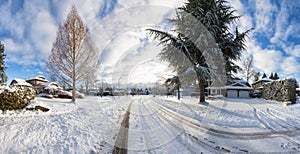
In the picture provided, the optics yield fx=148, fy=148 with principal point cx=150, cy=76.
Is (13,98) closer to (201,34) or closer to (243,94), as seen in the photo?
(201,34)

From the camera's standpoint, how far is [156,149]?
3855mm

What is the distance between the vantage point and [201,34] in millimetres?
10453

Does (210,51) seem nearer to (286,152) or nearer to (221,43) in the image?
(221,43)

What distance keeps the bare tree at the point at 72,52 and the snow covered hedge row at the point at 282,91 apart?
20013mm

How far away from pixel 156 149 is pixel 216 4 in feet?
38.3

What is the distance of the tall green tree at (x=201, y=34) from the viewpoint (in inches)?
418

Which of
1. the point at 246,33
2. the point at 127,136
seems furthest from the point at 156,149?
the point at 246,33

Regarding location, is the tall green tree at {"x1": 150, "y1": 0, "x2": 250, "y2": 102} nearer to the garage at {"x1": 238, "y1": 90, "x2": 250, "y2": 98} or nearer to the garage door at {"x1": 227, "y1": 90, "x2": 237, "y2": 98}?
the garage door at {"x1": 227, "y1": 90, "x2": 237, "y2": 98}

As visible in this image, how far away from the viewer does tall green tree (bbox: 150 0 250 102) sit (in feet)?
34.8

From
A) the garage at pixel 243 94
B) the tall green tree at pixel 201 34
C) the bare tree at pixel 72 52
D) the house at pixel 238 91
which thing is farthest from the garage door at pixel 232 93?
the bare tree at pixel 72 52

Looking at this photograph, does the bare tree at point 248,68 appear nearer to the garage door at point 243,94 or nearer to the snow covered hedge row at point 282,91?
the garage door at point 243,94

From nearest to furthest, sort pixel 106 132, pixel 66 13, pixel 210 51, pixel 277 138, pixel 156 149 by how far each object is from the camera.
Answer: pixel 156 149
pixel 277 138
pixel 106 132
pixel 210 51
pixel 66 13

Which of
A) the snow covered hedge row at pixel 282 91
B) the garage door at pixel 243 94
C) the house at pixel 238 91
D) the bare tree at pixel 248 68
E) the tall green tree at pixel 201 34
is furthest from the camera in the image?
the bare tree at pixel 248 68

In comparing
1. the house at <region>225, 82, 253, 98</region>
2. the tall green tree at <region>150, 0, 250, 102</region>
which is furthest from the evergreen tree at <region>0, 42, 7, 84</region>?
the house at <region>225, 82, 253, 98</region>
